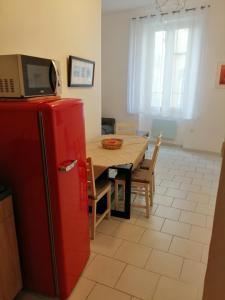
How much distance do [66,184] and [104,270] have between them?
3.02ft

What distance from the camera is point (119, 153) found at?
2637 millimetres

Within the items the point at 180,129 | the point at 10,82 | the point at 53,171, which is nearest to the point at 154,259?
the point at 53,171

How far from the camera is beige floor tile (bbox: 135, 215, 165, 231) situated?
98.0 inches

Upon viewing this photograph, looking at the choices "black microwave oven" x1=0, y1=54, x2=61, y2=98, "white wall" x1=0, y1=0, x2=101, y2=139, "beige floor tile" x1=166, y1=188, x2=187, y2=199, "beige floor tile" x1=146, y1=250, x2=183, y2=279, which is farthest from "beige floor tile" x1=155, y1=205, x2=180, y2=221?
"black microwave oven" x1=0, y1=54, x2=61, y2=98

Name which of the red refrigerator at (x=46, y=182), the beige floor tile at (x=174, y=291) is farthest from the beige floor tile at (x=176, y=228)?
the red refrigerator at (x=46, y=182)

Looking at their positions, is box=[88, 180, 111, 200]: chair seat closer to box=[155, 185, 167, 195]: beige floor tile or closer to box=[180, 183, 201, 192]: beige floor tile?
box=[155, 185, 167, 195]: beige floor tile

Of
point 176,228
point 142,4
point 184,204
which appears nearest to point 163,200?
point 184,204

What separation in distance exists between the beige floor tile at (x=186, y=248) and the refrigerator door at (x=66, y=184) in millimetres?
905

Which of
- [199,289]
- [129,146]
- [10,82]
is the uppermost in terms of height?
[10,82]

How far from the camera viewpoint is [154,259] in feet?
6.71

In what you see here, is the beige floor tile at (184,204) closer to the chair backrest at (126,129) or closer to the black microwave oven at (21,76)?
the chair backrest at (126,129)

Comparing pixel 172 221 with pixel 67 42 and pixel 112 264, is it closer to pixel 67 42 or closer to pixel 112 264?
pixel 112 264

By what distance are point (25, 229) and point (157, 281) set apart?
1.10m

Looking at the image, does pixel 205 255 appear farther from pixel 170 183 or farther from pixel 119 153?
pixel 170 183
